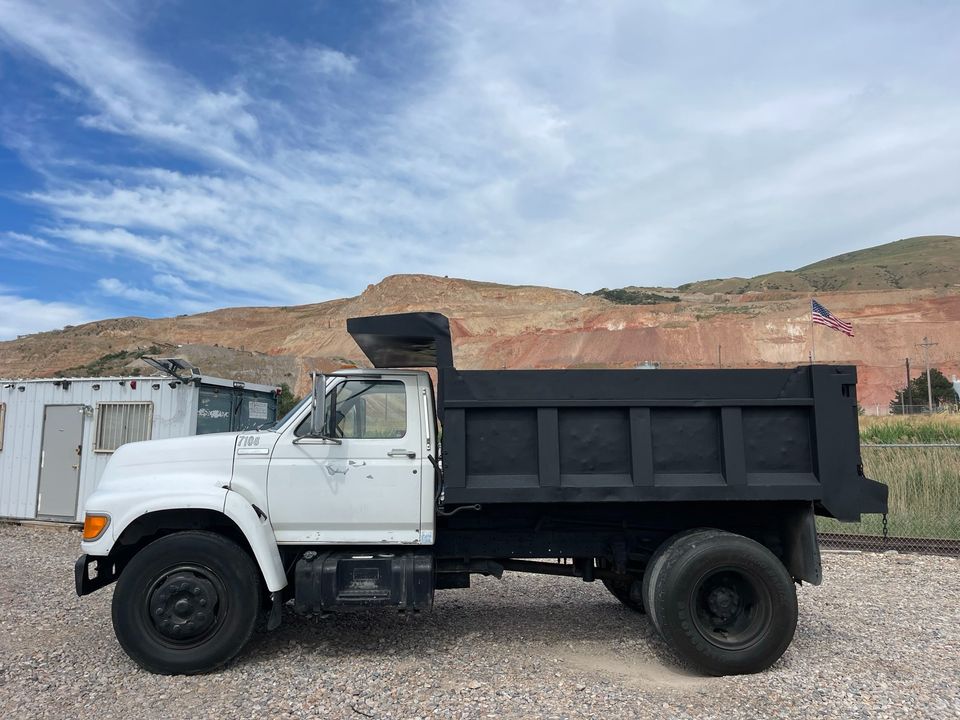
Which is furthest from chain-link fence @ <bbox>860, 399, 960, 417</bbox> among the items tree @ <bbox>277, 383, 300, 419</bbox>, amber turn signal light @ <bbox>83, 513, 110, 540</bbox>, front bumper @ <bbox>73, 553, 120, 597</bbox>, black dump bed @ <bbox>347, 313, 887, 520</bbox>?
amber turn signal light @ <bbox>83, 513, 110, 540</bbox>

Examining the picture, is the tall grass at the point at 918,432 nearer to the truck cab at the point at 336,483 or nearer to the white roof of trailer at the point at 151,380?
the white roof of trailer at the point at 151,380

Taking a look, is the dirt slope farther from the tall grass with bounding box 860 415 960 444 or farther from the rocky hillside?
the tall grass with bounding box 860 415 960 444

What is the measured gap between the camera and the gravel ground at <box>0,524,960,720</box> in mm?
4531

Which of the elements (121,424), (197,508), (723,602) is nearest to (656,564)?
(723,602)

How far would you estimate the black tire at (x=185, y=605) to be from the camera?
5051 millimetres

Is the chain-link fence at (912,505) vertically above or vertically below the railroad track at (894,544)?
above

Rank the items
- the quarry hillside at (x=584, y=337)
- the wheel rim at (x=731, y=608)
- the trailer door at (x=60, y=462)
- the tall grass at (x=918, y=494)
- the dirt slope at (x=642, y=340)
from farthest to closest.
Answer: the dirt slope at (x=642, y=340), the quarry hillside at (x=584, y=337), the trailer door at (x=60, y=462), the tall grass at (x=918, y=494), the wheel rim at (x=731, y=608)

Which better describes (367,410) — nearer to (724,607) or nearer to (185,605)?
(185,605)

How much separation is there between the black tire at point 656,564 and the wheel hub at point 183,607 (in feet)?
10.7

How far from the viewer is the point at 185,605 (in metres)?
5.08

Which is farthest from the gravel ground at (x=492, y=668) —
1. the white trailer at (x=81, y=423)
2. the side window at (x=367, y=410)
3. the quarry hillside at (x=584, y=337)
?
the quarry hillside at (x=584, y=337)

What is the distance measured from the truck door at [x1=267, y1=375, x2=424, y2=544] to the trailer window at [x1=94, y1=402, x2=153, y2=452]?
684 cm

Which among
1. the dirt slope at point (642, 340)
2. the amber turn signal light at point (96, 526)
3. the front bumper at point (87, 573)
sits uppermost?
the dirt slope at point (642, 340)

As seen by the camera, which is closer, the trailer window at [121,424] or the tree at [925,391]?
the trailer window at [121,424]
